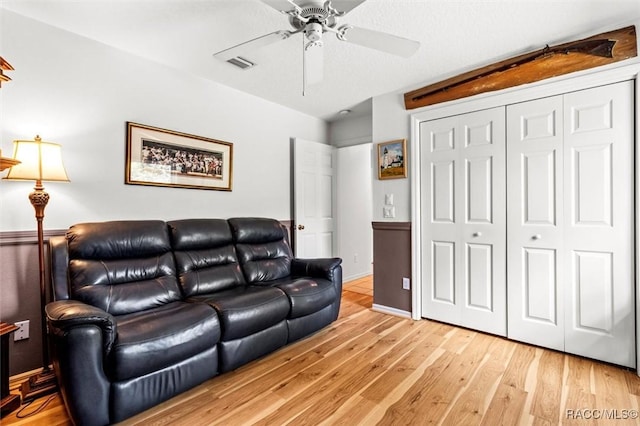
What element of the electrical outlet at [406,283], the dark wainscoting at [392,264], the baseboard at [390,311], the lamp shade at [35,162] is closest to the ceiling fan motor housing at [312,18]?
the lamp shade at [35,162]

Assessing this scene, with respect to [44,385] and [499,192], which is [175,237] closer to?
[44,385]

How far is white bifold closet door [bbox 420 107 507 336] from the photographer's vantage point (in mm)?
2592

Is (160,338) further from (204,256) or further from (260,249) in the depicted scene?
(260,249)

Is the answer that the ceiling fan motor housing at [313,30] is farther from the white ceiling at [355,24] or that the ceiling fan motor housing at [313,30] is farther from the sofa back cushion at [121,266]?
the sofa back cushion at [121,266]

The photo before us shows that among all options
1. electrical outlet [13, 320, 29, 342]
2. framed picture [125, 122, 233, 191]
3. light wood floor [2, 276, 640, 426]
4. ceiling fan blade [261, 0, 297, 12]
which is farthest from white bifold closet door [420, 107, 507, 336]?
electrical outlet [13, 320, 29, 342]

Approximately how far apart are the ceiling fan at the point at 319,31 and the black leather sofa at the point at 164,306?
1516 millimetres

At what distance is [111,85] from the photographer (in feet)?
7.86

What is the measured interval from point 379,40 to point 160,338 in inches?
79.8

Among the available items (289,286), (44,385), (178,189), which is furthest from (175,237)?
(44,385)

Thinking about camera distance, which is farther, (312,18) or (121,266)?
(121,266)

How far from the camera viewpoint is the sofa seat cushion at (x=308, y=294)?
235 cm

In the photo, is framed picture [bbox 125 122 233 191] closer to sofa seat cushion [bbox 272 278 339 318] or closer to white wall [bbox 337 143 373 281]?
sofa seat cushion [bbox 272 278 339 318]

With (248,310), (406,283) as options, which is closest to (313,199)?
(406,283)

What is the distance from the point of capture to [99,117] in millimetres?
2342
